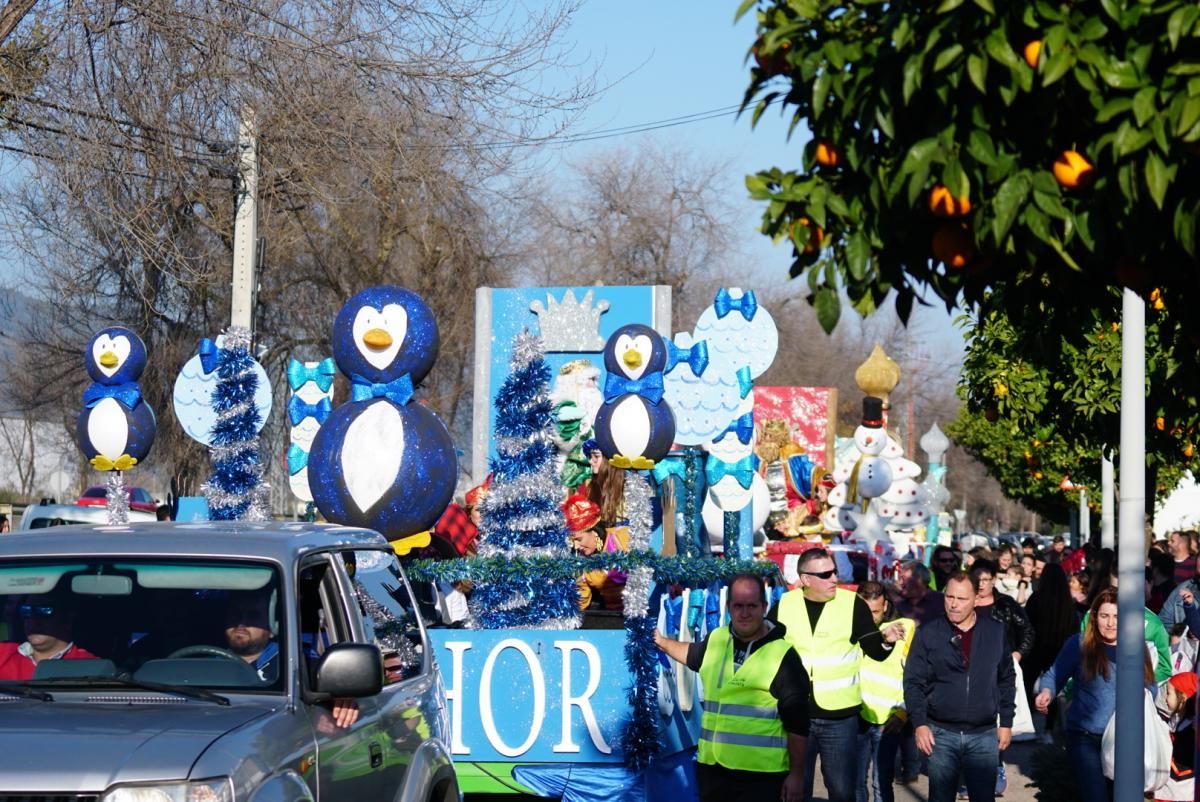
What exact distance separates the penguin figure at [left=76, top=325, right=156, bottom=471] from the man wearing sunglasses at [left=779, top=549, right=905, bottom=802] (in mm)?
7980

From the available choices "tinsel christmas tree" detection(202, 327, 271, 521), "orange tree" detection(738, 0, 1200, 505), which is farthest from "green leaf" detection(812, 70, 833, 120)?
"tinsel christmas tree" detection(202, 327, 271, 521)

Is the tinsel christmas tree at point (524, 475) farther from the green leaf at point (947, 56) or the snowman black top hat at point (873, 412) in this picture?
the snowman black top hat at point (873, 412)

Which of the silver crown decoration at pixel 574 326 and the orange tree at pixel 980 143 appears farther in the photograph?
the silver crown decoration at pixel 574 326

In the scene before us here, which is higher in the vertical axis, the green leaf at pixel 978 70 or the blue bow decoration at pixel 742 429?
the green leaf at pixel 978 70

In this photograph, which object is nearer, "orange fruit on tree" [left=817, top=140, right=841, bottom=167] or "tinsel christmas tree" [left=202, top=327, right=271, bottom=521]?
"orange fruit on tree" [left=817, top=140, right=841, bottom=167]

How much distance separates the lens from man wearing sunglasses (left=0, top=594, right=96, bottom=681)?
220 inches

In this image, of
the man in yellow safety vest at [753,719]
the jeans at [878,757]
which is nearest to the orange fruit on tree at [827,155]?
the man in yellow safety vest at [753,719]

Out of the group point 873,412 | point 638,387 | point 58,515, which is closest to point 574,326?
point 873,412

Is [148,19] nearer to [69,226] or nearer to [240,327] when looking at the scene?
[69,226]

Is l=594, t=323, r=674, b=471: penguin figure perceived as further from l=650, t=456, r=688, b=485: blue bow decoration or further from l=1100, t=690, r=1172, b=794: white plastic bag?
l=1100, t=690, r=1172, b=794: white plastic bag

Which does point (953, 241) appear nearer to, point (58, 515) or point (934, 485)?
point (58, 515)

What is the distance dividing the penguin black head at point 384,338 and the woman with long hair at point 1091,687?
192 inches

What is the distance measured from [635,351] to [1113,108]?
1109cm

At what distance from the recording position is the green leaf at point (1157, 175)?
357 centimetres
